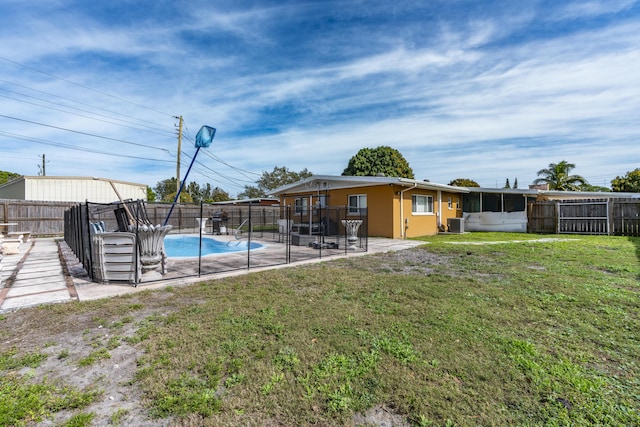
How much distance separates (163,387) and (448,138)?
65.5 feet

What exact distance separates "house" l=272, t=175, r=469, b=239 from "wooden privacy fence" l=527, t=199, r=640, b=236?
4.12m

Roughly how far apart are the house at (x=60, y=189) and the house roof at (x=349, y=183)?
32.2 ft

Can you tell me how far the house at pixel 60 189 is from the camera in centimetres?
1742

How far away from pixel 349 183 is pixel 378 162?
641 inches

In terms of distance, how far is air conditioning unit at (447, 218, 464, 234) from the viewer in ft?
52.1

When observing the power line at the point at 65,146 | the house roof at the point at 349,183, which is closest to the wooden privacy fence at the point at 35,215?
the power line at the point at 65,146

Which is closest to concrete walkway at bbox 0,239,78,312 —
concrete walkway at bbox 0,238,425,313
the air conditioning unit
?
concrete walkway at bbox 0,238,425,313

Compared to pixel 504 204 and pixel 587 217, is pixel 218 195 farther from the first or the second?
pixel 587 217

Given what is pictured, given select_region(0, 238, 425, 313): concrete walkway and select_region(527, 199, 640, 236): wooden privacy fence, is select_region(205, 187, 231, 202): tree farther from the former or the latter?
select_region(527, 199, 640, 236): wooden privacy fence

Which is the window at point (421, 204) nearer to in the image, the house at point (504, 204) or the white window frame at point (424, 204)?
the white window frame at point (424, 204)

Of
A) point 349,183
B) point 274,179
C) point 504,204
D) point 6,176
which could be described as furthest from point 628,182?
point 6,176

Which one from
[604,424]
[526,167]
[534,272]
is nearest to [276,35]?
[534,272]

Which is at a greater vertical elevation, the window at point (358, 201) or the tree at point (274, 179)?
the tree at point (274, 179)

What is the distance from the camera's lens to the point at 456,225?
52.4 feet
